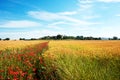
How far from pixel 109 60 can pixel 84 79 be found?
4.45 ft

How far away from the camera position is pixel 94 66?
5.92 m

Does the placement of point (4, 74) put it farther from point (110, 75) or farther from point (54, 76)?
point (110, 75)

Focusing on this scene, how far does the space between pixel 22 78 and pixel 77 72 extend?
1.97m

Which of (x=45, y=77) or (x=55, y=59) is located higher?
(x=55, y=59)

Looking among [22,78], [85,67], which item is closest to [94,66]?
[85,67]

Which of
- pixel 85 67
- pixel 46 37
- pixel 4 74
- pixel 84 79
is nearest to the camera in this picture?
pixel 84 79

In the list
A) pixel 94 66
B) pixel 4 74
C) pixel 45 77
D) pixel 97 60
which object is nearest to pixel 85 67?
pixel 94 66

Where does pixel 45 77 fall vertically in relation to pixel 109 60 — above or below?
below

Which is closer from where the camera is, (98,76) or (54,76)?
(98,76)

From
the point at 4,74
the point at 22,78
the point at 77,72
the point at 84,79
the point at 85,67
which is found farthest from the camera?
the point at 4,74

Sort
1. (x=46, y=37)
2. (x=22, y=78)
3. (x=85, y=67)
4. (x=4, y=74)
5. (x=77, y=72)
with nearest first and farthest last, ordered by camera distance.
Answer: (x=77, y=72) < (x=85, y=67) < (x=22, y=78) < (x=4, y=74) < (x=46, y=37)

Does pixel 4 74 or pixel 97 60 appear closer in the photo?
pixel 97 60

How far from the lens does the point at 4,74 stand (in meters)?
6.83

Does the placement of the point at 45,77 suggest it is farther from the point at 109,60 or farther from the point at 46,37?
the point at 46,37
